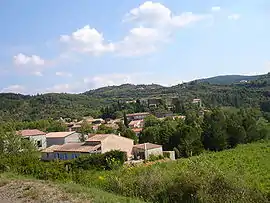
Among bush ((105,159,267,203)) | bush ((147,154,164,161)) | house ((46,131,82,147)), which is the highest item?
bush ((105,159,267,203))

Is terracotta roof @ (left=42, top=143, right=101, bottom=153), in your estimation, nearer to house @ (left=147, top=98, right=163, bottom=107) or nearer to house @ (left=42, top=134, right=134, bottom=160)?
house @ (left=42, top=134, right=134, bottom=160)

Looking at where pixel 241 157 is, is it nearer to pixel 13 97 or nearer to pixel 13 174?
pixel 13 174

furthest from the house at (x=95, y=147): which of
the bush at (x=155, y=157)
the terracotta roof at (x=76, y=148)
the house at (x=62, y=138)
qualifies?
the house at (x=62, y=138)

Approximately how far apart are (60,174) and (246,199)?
656 centimetres

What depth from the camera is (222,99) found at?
380 feet

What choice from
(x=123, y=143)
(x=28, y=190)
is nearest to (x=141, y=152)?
(x=123, y=143)

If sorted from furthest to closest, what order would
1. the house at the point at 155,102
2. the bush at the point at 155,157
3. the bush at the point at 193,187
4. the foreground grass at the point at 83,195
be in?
the house at the point at 155,102, the bush at the point at 155,157, the bush at the point at 193,187, the foreground grass at the point at 83,195

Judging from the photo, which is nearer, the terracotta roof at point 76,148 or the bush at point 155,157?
the bush at point 155,157

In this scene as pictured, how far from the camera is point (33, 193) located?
9.67 metres

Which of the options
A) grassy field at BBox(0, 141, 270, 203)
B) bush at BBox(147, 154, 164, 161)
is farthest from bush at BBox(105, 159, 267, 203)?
bush at BBox(147, 154, 164, 161)

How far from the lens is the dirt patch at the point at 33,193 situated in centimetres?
889

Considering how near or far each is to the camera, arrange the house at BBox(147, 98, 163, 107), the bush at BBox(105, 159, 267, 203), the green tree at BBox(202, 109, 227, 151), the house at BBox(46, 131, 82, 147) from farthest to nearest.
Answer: the house at BBox(147, 98, 163, 107) → the house at BBox(46, 131, 82, 147) → the green tree at BBox(202, 109, 227, 151) → the bush at BBox(105, 159, 267, 203)

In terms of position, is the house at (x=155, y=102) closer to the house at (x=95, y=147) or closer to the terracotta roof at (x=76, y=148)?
the house at (x=95, y=147)

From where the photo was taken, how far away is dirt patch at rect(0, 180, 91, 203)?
8891mm
